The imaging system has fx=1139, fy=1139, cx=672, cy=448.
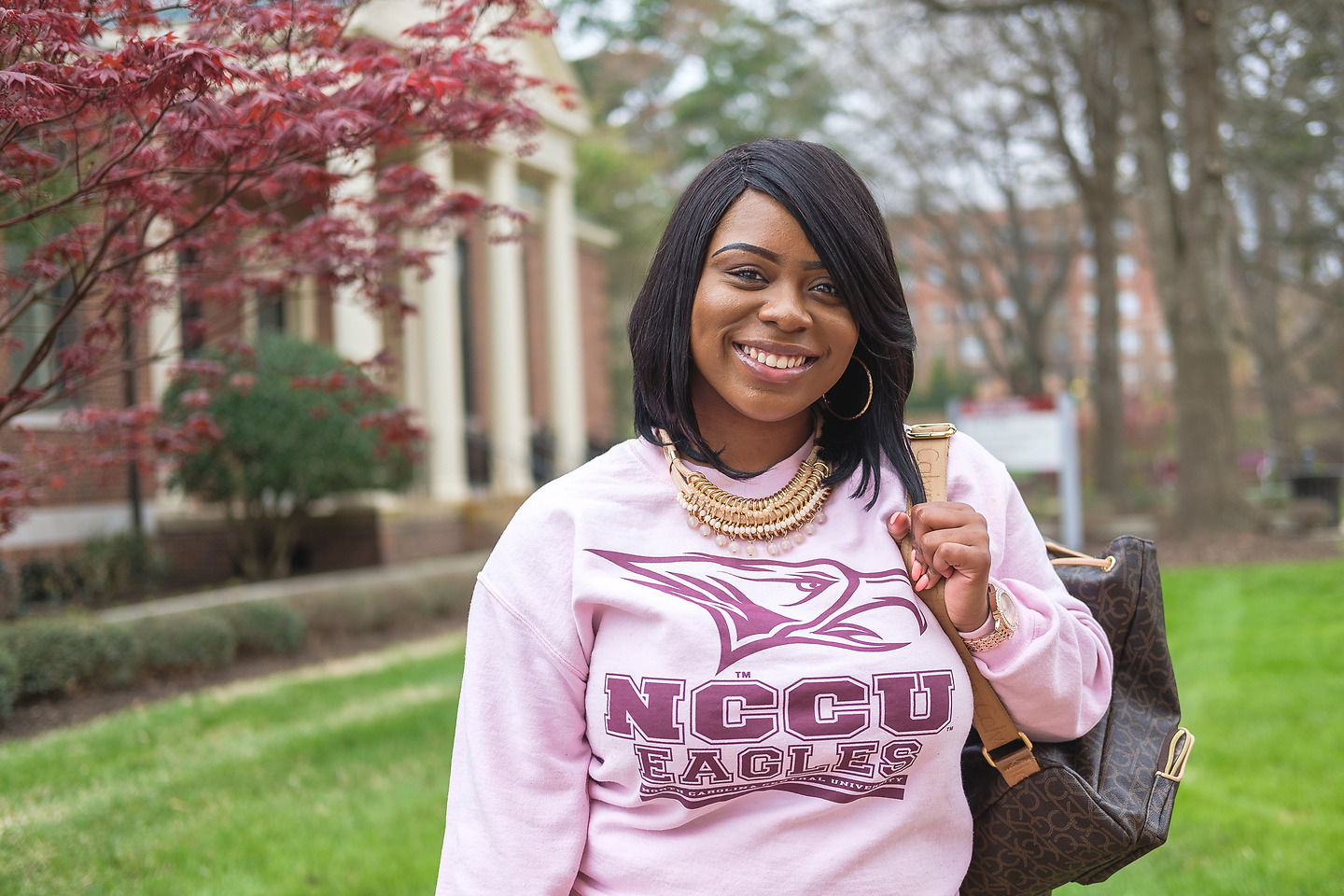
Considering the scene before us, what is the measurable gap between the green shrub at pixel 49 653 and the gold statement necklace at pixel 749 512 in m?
6.60

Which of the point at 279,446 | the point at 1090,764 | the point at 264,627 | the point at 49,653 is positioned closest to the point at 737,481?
the point at 1090,764

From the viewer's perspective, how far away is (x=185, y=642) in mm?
8375

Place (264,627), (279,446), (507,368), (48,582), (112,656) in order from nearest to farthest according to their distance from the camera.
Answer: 1. (112,656)
2. (264,627)
3. (48,582)
4. (279,446)
5. (507,368)

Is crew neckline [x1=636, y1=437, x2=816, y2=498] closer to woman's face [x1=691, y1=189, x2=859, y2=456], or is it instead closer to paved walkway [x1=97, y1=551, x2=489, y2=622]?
woman's face [x1=691, y1=189, x2=859, y2=456]

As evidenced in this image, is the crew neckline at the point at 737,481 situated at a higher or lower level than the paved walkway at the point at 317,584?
higher

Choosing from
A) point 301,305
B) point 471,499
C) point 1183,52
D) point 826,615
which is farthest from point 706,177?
point 301,305

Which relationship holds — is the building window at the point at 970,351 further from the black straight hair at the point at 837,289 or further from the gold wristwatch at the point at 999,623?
the gold wristwatch at the point at 999,623

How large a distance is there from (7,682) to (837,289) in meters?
6.57

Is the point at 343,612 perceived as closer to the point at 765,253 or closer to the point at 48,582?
the point at 48,582

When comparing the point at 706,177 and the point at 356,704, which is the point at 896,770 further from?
the point at 356,704

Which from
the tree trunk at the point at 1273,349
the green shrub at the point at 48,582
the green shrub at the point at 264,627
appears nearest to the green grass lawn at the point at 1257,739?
the green shrub at the point at 264,627

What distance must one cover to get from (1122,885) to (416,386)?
14.0m

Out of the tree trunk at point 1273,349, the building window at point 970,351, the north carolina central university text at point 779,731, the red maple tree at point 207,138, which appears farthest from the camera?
the building window at point 970,351

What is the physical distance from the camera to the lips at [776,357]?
1.90 meters
